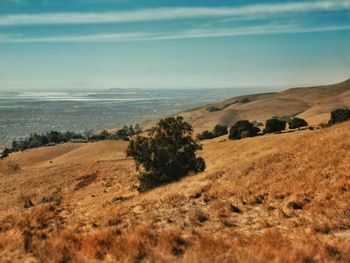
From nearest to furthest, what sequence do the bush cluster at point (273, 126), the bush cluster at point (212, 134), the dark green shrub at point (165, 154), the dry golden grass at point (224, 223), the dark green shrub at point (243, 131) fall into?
1. the dry golden grass at point (224, 223)
2. the dark green shrub at point (165, 154)
3. the dark green shrub at point (243, 131)
4. the bush cluster at point (273, 126)
5. the bush cluster at point (212, 134)

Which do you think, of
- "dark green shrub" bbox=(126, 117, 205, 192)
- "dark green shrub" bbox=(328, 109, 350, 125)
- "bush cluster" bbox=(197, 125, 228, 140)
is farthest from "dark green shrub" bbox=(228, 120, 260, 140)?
"dark green shrub" bbox=(126, 117, 205, 192)

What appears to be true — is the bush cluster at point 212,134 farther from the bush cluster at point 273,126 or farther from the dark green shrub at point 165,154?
the dark green shrub at point 165,154

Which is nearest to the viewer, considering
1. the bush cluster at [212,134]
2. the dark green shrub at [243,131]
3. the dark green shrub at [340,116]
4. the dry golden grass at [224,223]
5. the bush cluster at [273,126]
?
the dry golden grass at [224,223]

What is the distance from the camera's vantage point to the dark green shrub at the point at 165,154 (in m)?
31.9

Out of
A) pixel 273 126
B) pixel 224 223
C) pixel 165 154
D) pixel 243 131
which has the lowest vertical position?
pixel 243 131

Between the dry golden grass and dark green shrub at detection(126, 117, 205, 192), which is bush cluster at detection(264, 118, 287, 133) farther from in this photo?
the dry golden grass

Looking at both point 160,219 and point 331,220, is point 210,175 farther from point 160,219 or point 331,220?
point 331,220

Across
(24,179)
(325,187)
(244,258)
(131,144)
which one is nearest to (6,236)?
(244,258)

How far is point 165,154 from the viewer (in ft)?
108

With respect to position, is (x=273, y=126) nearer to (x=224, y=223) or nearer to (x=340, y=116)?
(x=340, y=116)

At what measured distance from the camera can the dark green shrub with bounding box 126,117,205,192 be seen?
31.9 metres

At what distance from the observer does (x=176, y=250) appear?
10.1 meters

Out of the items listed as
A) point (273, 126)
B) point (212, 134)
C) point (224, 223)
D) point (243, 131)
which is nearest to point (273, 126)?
point (273, 126)

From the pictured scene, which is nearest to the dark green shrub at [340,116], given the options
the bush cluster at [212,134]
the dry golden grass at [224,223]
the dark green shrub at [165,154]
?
the dark green shrub at [165,154]
